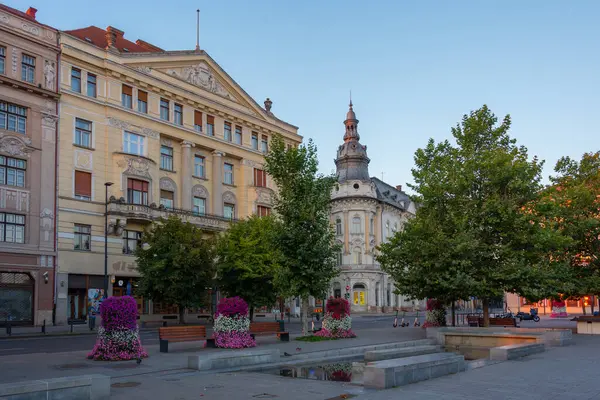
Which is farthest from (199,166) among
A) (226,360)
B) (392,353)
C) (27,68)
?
(226,360)

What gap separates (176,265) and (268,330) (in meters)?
12.2

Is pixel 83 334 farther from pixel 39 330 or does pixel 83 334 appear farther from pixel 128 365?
pixel 128 365

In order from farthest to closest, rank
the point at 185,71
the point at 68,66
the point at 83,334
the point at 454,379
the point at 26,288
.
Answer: the point at 185,71 < the point at 68,66 < the point at 26,288 < the point at 83,334 < the point at 454,379

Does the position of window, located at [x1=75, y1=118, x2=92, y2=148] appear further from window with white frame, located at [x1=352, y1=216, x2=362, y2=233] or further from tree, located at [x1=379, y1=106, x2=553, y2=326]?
window with white frame, located at [x1=352, y1=216, x2=362, y2=233]

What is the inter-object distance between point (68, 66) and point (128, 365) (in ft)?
97.8

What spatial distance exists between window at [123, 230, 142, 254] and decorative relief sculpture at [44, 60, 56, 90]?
11.3 m

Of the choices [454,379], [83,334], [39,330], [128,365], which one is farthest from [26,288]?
[454,379]

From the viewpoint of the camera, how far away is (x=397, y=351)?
18.3 m

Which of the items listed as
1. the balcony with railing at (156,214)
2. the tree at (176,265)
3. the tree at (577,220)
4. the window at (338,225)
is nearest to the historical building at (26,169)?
the balcony with railing at (156,214)

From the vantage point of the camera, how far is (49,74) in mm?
39250

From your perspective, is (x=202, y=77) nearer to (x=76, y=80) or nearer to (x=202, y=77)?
(x=202, y=77)

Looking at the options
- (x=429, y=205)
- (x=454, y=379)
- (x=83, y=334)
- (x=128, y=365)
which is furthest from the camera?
(x=83, y=334)

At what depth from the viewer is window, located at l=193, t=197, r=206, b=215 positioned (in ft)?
163

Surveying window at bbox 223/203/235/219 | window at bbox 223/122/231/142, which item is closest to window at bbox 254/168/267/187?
window at bbox 223/203/235/219
